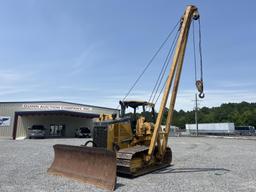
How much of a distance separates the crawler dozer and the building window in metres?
29.3

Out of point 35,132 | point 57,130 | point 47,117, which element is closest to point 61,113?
point 47,117

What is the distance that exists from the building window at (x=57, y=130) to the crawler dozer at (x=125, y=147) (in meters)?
29.3

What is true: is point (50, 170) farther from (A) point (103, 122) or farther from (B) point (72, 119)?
(B) point (72, 119)

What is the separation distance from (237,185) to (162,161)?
3640 millimetres

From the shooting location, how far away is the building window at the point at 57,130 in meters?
38.6

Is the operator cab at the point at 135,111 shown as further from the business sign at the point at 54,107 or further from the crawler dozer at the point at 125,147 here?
the business sign at the point at 54,107

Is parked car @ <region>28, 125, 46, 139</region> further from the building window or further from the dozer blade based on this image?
the dozer blade

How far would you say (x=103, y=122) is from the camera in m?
10.0

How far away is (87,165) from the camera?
344 inches

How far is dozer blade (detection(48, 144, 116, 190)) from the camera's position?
7938 millimetres

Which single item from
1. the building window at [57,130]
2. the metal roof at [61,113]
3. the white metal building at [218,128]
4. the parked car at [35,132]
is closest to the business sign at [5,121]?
the metal roof at [61,113]

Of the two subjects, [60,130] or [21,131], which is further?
[60,130]

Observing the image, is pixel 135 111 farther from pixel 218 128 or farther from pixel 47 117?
pixel 218 128

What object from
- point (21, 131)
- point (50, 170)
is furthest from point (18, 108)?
point (50, 170)
